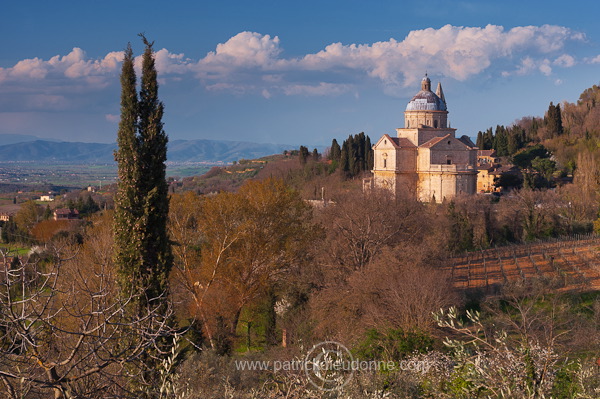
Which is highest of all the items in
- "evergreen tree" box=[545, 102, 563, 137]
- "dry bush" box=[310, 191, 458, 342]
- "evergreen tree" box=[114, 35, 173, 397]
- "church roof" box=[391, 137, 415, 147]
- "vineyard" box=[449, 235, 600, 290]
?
"evergreen tree" box=[545, 102, 563, 137]

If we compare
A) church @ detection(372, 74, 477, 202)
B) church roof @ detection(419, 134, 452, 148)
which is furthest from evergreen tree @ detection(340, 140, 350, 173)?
church roof @ detection(419, 134, 452, 148)

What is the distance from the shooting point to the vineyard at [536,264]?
18.2 metres

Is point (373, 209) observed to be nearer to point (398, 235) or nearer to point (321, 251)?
point (398, 235)

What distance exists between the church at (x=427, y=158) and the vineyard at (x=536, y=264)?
45.3ft

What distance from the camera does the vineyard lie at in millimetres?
18234

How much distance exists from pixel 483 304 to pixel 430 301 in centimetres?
343

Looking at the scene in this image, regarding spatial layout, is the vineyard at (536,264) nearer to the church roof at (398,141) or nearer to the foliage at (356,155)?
the church roof at (398,141)

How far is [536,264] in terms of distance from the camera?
21.2 m

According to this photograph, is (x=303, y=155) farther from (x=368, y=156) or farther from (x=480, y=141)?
(x=480, y=141)

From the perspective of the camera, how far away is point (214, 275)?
17.1m

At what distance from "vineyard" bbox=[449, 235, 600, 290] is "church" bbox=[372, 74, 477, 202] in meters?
13.8

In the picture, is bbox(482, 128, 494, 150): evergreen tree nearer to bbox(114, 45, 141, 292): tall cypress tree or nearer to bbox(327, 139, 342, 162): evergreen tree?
bbox(327, 139, 342, 162): evergreen tree

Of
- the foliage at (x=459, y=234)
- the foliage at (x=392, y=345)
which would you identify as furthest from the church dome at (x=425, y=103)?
the foliage at (x=392, y=345)

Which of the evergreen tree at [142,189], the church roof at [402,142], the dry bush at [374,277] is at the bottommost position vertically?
the dry bush at [374,277]
